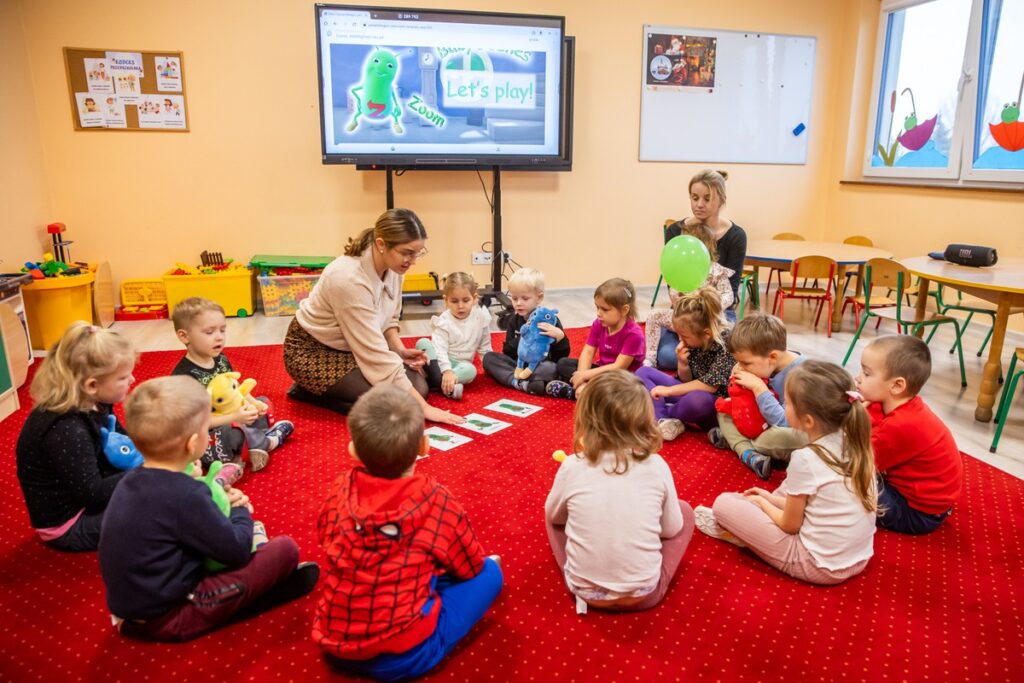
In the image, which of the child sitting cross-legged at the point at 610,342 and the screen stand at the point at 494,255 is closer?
the child sitting cross-legged at the point at 610,342

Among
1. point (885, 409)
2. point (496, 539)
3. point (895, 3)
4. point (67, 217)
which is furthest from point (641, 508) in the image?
point (895, 3)

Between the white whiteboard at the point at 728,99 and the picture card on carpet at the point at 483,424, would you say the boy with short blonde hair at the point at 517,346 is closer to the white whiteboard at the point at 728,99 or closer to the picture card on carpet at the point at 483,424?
the picture card on carpet at the point at 483,424

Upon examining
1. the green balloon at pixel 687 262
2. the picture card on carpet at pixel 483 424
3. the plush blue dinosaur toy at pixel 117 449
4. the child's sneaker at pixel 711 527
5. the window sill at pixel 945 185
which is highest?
the window sill at pixel 945 185

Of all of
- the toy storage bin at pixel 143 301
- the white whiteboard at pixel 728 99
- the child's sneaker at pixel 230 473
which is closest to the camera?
the child's sneaker at pixel 230 473

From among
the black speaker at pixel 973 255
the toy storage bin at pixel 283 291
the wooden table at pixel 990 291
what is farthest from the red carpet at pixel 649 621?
the toy storage bin at pixel 283 291

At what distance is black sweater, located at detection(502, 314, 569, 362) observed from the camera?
11.5 feet

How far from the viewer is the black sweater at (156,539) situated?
1.43 m

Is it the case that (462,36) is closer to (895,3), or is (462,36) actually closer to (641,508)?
(895,3)

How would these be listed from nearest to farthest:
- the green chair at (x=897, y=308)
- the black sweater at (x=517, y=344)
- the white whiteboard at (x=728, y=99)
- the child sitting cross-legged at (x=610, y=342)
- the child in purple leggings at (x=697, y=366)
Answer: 1. the child in purple leggings at (x=697, y=366)
2. the child sitting cross-legged at (x=610, y=342)
3. the black sweater at (x=517, y=344)
4. the green chair at (x=897, y=308)
5. the white whiteboard at (x=728, y=99)

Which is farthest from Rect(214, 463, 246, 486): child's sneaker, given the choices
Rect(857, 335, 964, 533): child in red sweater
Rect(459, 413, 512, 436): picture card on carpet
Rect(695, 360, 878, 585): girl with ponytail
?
Rect(857, 335, 964, 533): child in red sweater

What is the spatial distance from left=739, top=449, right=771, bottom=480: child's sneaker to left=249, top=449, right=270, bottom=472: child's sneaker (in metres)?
1.78

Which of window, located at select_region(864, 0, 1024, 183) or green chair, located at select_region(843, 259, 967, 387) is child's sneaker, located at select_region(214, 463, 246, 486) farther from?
window, located at select_region(864, 0, 1024, 183)

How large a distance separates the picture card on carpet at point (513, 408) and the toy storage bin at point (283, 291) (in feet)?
7.74

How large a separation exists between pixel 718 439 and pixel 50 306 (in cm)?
392
